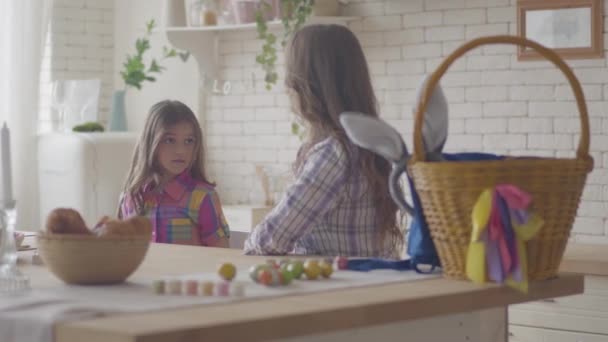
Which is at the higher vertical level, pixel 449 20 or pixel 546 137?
pixel 449 20

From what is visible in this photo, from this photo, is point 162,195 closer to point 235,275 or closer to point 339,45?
point 339,45

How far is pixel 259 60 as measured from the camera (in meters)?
5.08

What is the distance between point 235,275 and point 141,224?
20cm

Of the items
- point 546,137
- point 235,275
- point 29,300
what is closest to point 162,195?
point 235,275

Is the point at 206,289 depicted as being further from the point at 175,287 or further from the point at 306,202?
the point at 306,202

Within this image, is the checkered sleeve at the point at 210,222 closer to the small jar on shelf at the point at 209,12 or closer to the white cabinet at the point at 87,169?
the white cabinet at the point at 87,169

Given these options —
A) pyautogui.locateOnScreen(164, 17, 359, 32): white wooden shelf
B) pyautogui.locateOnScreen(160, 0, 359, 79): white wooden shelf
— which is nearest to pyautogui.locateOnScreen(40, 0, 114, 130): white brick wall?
pyautogui.locateOnScreen(160, 0, 359, 79): white wooden shelf

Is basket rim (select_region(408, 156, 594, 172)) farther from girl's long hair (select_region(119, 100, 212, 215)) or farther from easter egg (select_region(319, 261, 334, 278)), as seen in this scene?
girl's long hair (select_region(119, 100, 212, 215))

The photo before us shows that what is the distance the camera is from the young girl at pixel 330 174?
2492 mm

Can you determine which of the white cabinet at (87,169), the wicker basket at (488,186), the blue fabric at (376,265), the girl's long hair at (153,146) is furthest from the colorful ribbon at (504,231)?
the white cabinet at (87,169)

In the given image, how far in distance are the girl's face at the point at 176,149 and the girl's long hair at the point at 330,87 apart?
0.69 meters

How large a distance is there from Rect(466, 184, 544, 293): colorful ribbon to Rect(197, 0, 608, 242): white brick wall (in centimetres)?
243

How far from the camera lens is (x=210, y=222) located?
3.29m

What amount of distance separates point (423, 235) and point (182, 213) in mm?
1296
